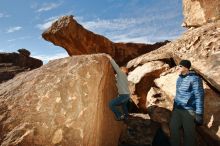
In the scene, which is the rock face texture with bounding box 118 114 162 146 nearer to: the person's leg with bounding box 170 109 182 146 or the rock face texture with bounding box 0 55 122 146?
the rock face texture with bounding box 0 55 122 146

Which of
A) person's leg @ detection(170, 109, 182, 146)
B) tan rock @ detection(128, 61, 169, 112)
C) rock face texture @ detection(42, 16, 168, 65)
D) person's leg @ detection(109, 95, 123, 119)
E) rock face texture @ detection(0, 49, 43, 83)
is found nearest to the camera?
person's leg @ detection(170, 109, 182, 146)

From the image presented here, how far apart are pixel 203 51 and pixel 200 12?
4.13 m

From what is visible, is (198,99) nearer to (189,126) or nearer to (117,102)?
(189,126)

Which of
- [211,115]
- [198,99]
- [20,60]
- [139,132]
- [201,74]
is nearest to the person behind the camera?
[198,99]

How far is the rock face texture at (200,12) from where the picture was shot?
10.5 meters

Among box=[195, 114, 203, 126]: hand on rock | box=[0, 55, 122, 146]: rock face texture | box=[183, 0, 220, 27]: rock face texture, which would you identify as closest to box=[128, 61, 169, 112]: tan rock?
box=[0, 55, 122, 146]: rock face texture

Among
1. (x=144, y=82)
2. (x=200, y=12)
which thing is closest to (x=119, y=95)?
(x=144, y=82)

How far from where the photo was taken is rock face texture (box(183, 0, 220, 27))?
10526 millimetres

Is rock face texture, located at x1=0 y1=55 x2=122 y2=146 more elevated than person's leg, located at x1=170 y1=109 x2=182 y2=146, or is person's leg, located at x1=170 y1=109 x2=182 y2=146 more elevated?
rock face texture, located at x1=0 y1=55 x2=122 y2=146

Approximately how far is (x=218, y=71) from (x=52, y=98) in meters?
3.80

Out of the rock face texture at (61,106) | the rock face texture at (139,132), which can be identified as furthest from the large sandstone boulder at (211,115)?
the rock face texture at (61,106)

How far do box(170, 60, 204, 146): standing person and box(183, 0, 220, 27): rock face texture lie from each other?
16.0ft

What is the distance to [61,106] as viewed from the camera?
636 cm

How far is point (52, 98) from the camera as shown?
6.42 metres
